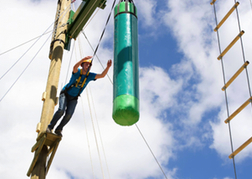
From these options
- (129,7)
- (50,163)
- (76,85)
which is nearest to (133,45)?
(129,7)

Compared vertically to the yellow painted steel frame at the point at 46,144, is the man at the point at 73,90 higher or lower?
higher

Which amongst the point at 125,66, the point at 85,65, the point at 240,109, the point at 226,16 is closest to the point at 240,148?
the point at 240,109

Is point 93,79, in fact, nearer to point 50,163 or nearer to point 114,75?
point 114,75

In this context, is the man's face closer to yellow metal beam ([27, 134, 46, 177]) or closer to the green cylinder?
the green cylinder

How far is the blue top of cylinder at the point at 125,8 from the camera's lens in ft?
18.8

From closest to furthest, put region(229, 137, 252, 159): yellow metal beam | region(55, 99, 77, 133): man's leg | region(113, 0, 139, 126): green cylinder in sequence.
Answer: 1. region(113, 0, 139, 126): green cylinder
2. region(229, 137, 252, 159): yellow metal beam
3. region(55, 99, 77, 133): man's leg

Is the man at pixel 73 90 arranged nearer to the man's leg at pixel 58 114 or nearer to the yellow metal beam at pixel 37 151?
the man's leg at pixel 58 114

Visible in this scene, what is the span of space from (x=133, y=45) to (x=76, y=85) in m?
1.25

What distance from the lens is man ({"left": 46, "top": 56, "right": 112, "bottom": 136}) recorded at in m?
5.84

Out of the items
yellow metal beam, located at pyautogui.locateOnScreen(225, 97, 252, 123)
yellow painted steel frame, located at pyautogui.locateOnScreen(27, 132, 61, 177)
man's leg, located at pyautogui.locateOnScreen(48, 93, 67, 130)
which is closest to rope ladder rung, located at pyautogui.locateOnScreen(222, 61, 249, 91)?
yellow metal beam, located at pyautogui.locateOnScreen(225, 97, 252, 123)

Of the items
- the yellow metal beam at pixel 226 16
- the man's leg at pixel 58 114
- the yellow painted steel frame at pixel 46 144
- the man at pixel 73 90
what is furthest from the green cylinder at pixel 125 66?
the yellow painted steel frame at pixel 46 144

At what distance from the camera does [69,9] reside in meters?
7.62

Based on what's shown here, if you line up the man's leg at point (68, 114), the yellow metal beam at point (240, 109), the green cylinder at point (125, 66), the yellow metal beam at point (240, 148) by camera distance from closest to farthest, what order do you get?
the green cylinder at point (125, 66) < the yellow metal beam at point (240, 148) < the yellow metal beam at point (240, 109) < the man's leg at point (68, 114)

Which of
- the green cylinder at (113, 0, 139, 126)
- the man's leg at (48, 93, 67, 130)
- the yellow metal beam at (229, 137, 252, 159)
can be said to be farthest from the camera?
the man's leg at (48, 93, 67, 130)
